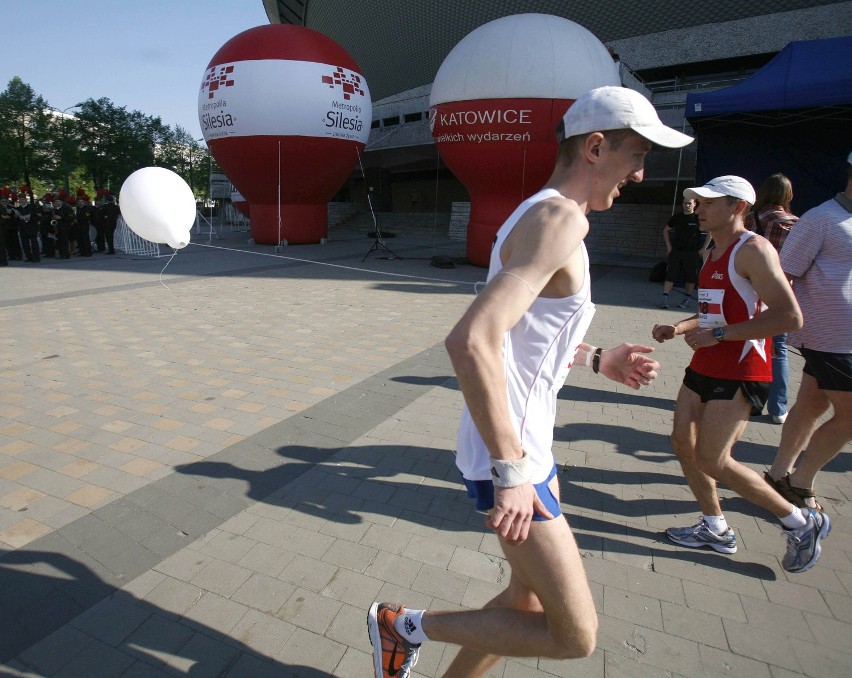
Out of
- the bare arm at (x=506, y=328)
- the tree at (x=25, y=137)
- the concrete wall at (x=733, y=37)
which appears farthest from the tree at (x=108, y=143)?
the bare arm at (x=506, y=328)

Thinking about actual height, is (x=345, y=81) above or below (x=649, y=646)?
above

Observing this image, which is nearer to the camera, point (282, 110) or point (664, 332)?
point (664, 332)

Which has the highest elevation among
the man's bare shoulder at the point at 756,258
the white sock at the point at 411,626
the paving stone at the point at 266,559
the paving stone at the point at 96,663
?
the man's bare shoulder at the point at 756,258

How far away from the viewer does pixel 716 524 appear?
2891 mm

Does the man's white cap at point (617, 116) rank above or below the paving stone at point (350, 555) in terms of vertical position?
above

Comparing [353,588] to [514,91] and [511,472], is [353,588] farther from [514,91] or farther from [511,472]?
[514,91]

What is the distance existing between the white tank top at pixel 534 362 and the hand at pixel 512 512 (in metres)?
0.12

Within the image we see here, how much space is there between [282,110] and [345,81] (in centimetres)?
222

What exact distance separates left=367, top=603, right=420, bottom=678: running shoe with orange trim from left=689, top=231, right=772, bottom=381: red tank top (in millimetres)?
2004

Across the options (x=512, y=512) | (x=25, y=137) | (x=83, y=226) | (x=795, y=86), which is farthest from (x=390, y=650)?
(x=25, y=137)

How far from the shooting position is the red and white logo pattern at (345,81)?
49.3ft

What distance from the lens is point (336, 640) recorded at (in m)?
2.24

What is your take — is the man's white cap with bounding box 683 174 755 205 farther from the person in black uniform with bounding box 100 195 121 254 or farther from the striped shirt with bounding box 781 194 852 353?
the person in black uniform with bounding box 100 195 121 254

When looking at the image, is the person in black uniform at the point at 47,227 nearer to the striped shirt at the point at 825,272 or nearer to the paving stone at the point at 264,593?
the paving stone at the point at 264,593
